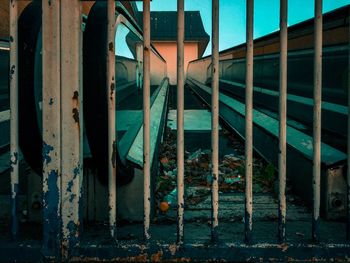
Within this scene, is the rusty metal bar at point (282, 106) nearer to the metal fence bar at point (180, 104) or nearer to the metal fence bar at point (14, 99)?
the metal fence bar at point (180, 104)

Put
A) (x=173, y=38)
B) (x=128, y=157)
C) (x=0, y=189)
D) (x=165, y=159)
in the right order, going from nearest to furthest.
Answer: (x=128, y=157) < (x=0, y=189) < (x=165, y=159) < (x=173, y=38)

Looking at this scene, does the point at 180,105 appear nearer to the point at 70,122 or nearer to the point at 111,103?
the point at 111,103

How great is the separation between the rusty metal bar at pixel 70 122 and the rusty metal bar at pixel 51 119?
2 centimetres

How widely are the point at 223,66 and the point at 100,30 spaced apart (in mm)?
13272

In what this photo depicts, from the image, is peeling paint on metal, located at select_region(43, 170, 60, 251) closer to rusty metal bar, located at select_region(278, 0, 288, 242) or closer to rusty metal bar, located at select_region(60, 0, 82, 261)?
rusty metal bar, located at select_region(60, 0, 82, 261)

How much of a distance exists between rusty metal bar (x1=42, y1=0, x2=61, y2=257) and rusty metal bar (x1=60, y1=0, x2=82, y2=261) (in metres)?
0.02

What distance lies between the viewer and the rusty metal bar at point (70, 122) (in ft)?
6.78

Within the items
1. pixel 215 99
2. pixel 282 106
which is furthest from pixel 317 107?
pixel 215 99

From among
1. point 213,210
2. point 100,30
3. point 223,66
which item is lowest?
point 213,210

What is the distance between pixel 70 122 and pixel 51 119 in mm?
83

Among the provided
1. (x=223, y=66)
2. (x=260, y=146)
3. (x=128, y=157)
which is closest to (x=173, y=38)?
(x=223, y=66)

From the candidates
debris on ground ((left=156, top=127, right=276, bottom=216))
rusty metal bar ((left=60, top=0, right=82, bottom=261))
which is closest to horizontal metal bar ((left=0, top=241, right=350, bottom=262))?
rusty metal bar ((left=60, top=0, right=82, bottom=261))

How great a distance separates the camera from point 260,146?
499 cm

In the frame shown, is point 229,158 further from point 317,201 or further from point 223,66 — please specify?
point 223,66
